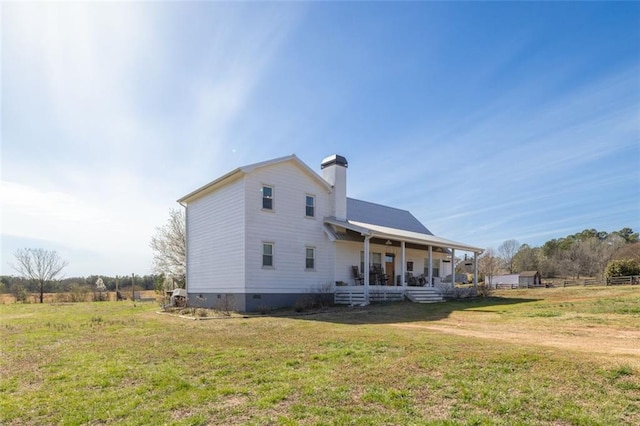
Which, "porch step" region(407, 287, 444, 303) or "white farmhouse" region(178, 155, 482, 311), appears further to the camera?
"porch step" region(407, 287, 444, 303)

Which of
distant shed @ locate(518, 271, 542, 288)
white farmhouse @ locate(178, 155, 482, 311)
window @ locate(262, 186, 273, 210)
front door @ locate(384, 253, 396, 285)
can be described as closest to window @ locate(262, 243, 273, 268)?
white farmhouse @ locate(178, 155, 482, 311)

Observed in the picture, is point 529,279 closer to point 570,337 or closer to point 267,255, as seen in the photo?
point 267,255

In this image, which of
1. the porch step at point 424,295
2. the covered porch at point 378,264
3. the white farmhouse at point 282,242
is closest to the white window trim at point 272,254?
the white farmhouse at point 282,242

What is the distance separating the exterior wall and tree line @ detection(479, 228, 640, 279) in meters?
40.0

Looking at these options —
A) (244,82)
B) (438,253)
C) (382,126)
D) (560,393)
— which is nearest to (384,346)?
(560,393)

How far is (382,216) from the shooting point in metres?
27.3

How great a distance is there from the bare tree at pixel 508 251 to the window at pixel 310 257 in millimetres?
71698

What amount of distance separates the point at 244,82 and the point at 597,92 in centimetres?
1297

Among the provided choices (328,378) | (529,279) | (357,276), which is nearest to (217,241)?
(357,276)

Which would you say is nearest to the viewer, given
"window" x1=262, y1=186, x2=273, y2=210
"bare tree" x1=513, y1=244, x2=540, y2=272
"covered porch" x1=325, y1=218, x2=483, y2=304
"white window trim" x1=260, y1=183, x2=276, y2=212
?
"white window trim" x1=260, y1=183, x2=276, y2=212

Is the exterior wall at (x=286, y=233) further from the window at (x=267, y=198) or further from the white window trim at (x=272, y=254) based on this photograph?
the window at (x=267, y=198)

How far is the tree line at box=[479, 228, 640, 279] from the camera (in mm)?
58312

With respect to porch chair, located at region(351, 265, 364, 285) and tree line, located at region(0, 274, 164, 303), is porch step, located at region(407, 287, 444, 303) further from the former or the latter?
tree line, located at region(0, 274, 164, 303)

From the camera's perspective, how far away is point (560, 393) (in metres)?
4.57
